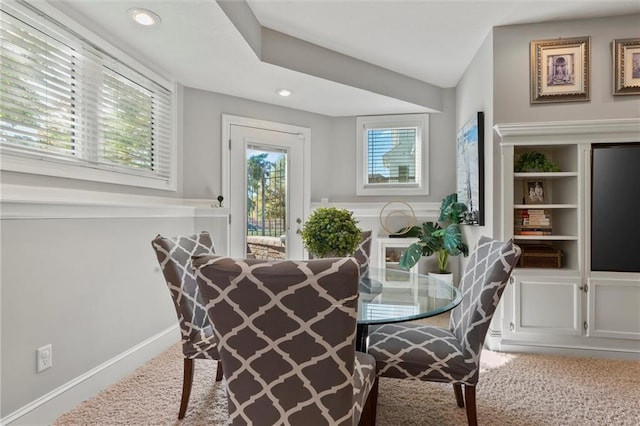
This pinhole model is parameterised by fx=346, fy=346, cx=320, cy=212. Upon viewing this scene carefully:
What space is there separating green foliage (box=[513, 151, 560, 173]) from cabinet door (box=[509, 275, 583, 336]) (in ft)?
2.83

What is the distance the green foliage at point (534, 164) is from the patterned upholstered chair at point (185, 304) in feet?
8.61

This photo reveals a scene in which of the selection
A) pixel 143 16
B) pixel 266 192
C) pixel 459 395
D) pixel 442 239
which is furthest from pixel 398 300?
pixel 266 192

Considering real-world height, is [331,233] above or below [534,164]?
below

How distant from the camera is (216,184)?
3.59 metres

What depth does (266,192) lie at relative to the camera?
3930mm

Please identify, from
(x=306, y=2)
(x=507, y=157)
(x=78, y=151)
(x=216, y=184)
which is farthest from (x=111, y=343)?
(x=507, y=157)

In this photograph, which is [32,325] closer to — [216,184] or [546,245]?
[216,184]

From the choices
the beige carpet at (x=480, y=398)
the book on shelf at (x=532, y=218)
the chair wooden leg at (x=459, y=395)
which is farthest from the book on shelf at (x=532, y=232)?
the chair wooden leg at (x=459, y=395)

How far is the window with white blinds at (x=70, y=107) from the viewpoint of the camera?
68.4 inches

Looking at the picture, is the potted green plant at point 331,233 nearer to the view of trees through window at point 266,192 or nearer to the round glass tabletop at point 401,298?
the round glass tabletop at point 401,298

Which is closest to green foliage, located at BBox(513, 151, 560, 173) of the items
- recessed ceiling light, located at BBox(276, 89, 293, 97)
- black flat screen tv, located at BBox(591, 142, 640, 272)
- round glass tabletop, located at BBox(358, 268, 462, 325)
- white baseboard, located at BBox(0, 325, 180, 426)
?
black flat screen tv, located at BBox(591, 142, 640, 272)

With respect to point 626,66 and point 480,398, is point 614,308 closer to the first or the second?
point 480,398

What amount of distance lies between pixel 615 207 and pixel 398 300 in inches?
82.3

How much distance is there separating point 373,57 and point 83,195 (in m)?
2.73
